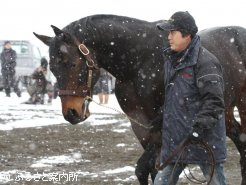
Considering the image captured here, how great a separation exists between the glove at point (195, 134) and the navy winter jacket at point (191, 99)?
0.25ft

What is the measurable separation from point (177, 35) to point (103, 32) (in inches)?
57.5

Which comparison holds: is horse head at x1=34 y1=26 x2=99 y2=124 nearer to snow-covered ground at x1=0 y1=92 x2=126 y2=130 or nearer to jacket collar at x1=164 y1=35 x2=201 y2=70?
jacket collar at x1=164 y1=35 x2=201 y2=70

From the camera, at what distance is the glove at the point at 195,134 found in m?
3.97

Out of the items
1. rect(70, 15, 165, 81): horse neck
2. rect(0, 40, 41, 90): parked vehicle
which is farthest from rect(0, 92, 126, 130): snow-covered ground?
rect(70, 15, 165, 81): horse neck

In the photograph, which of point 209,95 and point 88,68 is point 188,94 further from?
point 88,68

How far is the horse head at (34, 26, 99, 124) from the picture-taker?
5.15 m

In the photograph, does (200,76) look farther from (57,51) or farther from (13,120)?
(13,120)

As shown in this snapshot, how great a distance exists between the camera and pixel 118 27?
5.62 meters

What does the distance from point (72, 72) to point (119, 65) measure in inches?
21.2

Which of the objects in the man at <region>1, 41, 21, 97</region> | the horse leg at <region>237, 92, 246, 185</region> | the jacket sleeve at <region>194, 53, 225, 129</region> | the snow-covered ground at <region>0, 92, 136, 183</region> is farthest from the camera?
the man at <region>1, 41, 21, 97</region>

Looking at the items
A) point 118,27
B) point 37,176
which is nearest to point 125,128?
point 37,176

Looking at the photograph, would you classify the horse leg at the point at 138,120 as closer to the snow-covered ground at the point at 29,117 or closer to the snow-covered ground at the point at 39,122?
the snow-covered ground at the point at 39,122

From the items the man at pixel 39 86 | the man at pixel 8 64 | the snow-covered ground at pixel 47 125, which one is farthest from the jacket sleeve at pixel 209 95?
the man at pixel 8 64

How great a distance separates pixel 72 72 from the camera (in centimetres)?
522
